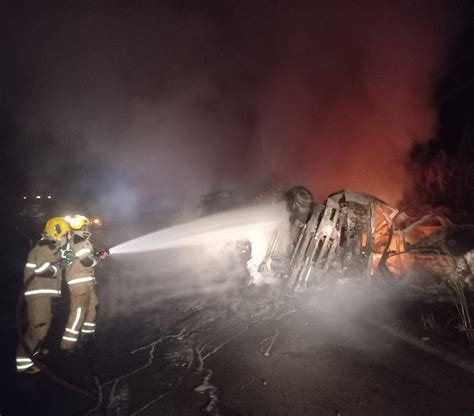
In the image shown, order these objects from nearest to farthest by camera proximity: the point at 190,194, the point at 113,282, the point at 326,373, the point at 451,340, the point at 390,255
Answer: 1. the point at 326,373
2. the point at 451,340
3. the point at 390,255
4. the point at 113,282
5. the point at 190,194

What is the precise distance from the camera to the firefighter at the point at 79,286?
4.43m

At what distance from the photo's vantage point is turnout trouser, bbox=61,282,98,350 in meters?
4.40

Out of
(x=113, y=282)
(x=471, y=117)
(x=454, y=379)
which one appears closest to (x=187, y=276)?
(x=113, y=282)

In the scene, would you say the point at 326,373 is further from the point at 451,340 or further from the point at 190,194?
the point at 190,194

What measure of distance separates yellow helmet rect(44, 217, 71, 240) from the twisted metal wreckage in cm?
458

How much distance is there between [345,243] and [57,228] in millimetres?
5921

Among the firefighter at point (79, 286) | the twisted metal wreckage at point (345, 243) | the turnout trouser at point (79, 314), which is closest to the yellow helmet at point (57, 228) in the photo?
the firefighter at point (79, 286)

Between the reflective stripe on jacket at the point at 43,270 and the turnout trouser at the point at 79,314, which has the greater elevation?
the reflective stripe on jacket at the point at 43,270

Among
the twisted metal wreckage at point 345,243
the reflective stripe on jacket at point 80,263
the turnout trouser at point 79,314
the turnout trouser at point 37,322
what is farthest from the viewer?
the twisted metal wreckage at point 345,243

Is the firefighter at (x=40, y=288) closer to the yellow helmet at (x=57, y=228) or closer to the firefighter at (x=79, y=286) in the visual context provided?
the yellow helmet at (x=57, y=228)

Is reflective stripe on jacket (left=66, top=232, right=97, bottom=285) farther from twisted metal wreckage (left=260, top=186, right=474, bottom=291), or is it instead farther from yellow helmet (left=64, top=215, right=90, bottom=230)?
twisted metal wreckage (left=260, top=186, right=474, bottom=291)

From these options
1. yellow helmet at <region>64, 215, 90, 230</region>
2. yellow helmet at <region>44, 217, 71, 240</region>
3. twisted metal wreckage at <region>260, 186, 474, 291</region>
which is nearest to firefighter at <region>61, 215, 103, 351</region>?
yellow helmet at <region>64, 215, 90, 230</region>

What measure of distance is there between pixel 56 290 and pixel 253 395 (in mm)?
3103

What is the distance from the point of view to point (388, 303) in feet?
19.2
